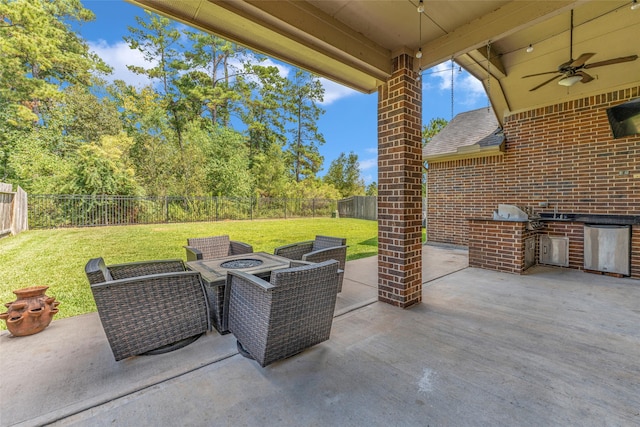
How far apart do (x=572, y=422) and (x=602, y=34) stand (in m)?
5.09

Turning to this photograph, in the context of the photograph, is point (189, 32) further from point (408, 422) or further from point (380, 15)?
point (408, 422)

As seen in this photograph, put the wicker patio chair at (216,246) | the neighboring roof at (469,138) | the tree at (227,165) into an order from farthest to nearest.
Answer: the tree at (227,165) → the neighboring roof at (469,138) → the wicker patio chair at (216,246)

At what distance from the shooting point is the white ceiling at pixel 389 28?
90.4 inches

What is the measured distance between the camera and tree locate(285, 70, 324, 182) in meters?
18.1

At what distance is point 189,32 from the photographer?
13883mm

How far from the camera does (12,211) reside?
5.43 metres

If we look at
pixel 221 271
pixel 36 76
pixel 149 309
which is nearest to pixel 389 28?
pixel 221 271

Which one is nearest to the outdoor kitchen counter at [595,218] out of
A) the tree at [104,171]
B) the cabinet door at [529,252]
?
the cabinet door at [529,252]

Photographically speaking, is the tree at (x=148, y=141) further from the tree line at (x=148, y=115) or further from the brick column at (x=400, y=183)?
the brick column at (x=400, y=183)

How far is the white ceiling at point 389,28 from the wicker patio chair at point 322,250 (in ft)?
7.22

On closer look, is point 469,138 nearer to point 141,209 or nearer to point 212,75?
point 141,209

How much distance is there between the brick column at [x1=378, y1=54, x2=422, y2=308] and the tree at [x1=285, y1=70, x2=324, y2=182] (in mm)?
15360

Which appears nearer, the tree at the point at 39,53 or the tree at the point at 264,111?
the tree at the point at 39,53

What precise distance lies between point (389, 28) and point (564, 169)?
516 cm
